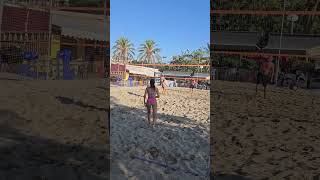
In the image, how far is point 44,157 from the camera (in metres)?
3.36

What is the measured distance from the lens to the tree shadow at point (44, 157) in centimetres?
320

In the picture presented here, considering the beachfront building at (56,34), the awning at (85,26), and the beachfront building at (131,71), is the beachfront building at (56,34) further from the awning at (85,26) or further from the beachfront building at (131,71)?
the beachfront building at (131,71)

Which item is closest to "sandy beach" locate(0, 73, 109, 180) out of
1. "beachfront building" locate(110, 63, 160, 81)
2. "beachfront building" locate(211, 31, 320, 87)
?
"beachfront building" locate(211, 31, 320, 87)

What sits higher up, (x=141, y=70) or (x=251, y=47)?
(x=251, y=47)

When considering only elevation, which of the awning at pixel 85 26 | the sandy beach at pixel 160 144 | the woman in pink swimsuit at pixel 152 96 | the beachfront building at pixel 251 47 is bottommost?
the sandy beach at pixel 160 144

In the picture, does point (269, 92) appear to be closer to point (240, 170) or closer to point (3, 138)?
point (240, 170)

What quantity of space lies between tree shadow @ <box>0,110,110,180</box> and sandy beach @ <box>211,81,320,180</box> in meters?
1.03

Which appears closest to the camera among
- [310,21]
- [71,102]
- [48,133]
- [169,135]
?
[310,21]

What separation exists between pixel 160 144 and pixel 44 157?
1773 millimetres

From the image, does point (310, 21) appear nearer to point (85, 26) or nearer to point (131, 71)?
point (85, 26)

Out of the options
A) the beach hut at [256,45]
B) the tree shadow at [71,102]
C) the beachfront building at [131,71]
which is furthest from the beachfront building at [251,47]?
the beachfront building at [131,71]

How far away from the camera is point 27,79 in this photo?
359 centimetres

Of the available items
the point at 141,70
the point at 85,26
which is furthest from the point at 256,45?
the point at 141,70

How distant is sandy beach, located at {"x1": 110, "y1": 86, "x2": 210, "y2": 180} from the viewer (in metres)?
3.91
